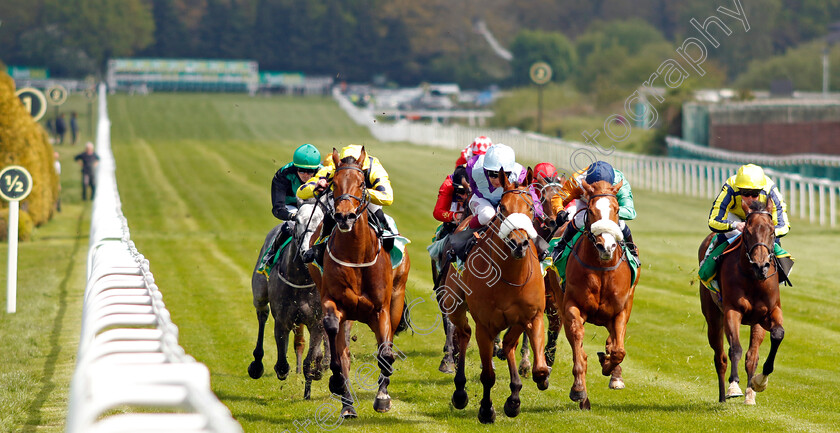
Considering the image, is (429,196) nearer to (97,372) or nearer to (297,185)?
(297,185)

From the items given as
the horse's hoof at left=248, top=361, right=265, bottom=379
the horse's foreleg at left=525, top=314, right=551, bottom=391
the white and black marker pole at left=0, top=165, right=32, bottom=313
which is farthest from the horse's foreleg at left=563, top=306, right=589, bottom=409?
the white and black marker pole at left=0, top=165, right=32, bottom=313

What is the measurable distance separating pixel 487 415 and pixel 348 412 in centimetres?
99

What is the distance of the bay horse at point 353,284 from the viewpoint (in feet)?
24.6

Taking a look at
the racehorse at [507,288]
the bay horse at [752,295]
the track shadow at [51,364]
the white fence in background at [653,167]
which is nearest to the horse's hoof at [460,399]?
the racehorse at [507,288]

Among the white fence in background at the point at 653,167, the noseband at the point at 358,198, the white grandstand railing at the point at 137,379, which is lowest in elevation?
the white fence in background at the point at 653,167

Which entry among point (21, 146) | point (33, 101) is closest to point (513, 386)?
point (21, 146)

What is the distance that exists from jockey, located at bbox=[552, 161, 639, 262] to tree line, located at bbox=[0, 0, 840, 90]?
186 ft

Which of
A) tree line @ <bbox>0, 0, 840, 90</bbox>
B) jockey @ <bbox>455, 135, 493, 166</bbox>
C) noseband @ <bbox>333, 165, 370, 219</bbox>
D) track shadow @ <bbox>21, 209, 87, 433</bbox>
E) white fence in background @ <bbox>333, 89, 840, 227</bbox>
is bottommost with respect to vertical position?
white fence in background @ <bbox>333, 89, 840, 227</bbox>

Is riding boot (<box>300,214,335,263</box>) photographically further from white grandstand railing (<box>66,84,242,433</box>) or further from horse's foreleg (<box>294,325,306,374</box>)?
white grandstand railing (<box>66,84,242,433</box>)

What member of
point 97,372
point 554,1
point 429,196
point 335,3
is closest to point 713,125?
point 429,196

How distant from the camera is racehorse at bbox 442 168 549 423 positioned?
23.1 ft

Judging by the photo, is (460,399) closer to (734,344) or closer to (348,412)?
(348,412)

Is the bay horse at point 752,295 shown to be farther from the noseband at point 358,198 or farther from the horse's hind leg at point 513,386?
the noseband at point 358,198

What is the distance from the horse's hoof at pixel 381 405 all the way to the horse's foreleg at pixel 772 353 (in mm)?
2674
